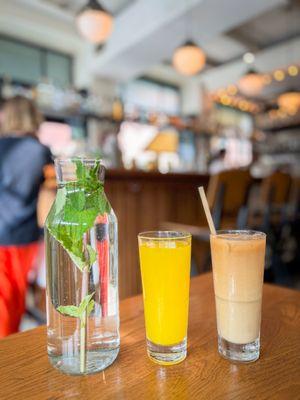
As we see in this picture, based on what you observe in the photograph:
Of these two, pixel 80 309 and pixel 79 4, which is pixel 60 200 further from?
pixel 79 4

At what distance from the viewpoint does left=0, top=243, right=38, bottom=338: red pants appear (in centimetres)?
188

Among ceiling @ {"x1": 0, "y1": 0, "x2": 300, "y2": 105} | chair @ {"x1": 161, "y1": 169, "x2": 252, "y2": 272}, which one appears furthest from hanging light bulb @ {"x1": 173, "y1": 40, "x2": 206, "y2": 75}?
chair @ {"x1": 161, "y1": 169, "x2": 252, "y2": 272}

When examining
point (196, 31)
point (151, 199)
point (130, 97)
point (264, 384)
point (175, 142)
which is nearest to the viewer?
point (264, 384)

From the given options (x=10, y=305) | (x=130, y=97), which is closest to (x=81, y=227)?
(x=10, y=305)

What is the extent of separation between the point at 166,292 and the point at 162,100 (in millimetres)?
8710

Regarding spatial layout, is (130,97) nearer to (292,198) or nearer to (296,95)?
(296,95)

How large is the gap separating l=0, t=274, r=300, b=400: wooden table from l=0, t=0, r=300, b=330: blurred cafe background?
4.82ft

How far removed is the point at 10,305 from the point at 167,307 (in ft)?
5.42

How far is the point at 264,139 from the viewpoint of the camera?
1064 centimetres


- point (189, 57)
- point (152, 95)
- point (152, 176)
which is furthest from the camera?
point (152, 95)

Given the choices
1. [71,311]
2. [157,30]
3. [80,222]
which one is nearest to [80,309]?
[71,311]

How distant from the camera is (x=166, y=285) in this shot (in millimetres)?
547

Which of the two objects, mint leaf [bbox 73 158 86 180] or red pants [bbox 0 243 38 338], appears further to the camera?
red pants [bbox 0 243 38 338]

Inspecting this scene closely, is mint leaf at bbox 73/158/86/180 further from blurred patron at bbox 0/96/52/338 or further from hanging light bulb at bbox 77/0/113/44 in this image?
hanging light bulb at bbox 77/0/113/44
